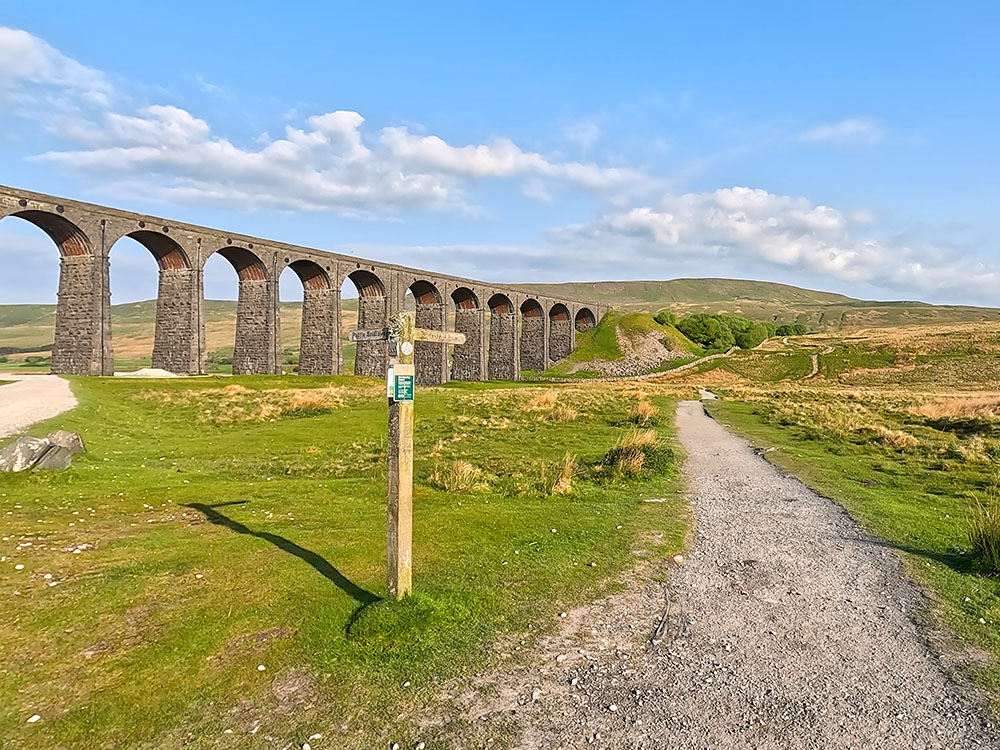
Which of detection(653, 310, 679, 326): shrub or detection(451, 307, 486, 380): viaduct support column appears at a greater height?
detection(653, 310, 679, 326): shrub

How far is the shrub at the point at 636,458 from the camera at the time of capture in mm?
14797

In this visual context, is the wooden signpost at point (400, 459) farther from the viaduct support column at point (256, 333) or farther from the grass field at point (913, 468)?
the viaduct support column at point (256, 333)

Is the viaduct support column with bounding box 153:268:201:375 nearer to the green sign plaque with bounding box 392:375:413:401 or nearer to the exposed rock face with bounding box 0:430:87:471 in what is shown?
the exposed rock face with bounding box 0:430:87:471

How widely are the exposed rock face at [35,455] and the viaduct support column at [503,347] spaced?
204 ft

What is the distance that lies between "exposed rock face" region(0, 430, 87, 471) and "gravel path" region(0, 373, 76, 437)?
4422 mm

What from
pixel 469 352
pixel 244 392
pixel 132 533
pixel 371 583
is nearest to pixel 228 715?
pixel 371 583

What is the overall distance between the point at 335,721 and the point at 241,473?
451 inches

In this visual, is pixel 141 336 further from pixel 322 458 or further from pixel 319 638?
pixel 319 638

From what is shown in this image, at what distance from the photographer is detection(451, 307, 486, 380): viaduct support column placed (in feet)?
228

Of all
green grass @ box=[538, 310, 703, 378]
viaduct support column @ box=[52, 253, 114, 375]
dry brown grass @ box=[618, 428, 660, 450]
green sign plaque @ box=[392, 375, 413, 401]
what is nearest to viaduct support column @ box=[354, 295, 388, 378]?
viaduct support column @ box=[52, 253, 114, 375]

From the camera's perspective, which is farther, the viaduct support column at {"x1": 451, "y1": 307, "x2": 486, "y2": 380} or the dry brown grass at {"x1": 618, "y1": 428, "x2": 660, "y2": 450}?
the viaduct support column at {"x1": 451, "y1": 307, "x2": 486, "y2": 380}

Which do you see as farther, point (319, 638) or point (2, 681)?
point (319, 638)

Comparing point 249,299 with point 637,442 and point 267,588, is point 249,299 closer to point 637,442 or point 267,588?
point 637,442

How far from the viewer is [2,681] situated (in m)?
5.20
